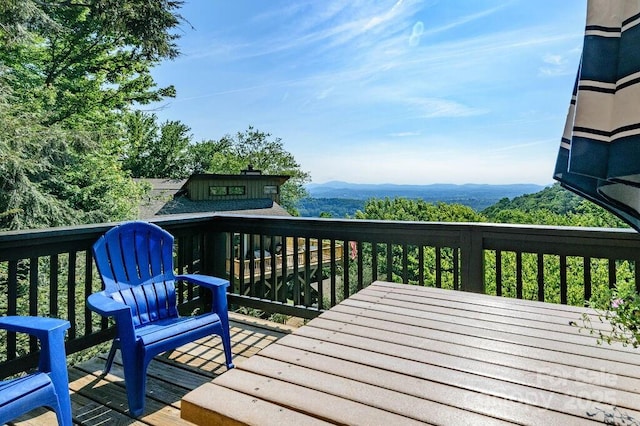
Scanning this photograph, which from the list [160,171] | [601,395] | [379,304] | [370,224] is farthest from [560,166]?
[160,171]

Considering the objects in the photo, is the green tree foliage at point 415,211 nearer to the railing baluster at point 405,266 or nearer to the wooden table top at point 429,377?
the railing baluster at point 405,266

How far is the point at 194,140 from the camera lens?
2795 centimetres

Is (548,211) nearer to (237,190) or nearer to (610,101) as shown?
(237,190)

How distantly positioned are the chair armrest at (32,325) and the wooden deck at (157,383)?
0.64m

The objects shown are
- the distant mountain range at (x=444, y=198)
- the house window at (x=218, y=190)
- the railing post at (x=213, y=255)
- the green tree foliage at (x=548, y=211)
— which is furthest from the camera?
the distant mountain range at (x=444, y=198)

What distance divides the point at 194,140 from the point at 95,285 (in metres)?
22.1

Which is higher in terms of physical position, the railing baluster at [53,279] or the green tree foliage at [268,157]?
the green tree foliage at [268,157]

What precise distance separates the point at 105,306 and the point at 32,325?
0.37m

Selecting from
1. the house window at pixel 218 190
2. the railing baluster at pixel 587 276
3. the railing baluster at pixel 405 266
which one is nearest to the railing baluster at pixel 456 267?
the railing baluster at pixel 405 266

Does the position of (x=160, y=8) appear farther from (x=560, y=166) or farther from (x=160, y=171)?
(x=160, y=171)

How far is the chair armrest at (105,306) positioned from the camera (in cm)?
197

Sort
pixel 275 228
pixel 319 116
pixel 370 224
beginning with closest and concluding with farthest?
pixel 370 224 < pixel 275 228 < pixel 319 116

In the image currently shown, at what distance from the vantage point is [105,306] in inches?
80.4

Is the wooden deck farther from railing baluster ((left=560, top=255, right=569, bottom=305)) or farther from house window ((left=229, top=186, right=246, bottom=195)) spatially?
house window ((left=229, top=186, right=246, bottom=195))
